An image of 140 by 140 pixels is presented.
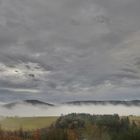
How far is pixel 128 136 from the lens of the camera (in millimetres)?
146750

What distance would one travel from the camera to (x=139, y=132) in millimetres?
141250

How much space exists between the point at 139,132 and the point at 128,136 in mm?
7026
